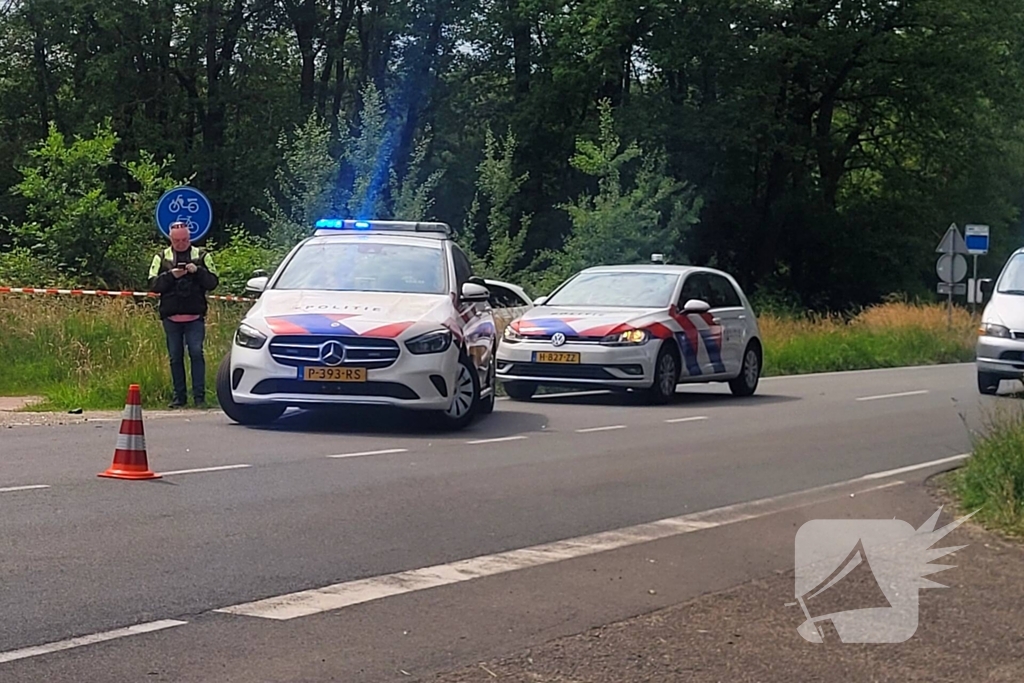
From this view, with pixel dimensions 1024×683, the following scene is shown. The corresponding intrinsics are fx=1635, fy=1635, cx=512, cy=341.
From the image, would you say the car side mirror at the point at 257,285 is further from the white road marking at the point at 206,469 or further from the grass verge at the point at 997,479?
the grass verge at the point at 997,479

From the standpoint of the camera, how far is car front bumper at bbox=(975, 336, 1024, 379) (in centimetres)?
2041

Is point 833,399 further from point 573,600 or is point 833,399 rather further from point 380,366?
point 573,600

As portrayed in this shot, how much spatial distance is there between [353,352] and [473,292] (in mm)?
1637

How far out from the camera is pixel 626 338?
18.0 metres

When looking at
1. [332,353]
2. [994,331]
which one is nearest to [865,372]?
[994,331]

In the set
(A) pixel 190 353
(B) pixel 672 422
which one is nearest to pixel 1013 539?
(B) pixel 672 422

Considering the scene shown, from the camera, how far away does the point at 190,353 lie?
634 inches

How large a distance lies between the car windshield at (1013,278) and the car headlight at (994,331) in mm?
579

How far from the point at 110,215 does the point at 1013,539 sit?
2847 centimetres

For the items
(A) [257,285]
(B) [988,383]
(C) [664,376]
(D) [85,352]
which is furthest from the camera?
(B) [988,383]

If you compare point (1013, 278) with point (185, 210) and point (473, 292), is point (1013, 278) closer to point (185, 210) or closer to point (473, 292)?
point (473, 292)

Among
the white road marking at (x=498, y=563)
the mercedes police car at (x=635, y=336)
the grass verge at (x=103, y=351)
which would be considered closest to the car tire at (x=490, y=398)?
the mercedes police car at (x=635, y=336)

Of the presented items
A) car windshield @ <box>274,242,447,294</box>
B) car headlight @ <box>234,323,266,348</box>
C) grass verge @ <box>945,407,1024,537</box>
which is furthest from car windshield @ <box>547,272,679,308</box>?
grass verge @ <box>945,407,1024,537</box>

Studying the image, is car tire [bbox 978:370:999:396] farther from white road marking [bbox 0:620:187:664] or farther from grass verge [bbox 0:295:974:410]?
white road marking [bbox 0:620:187:664]
